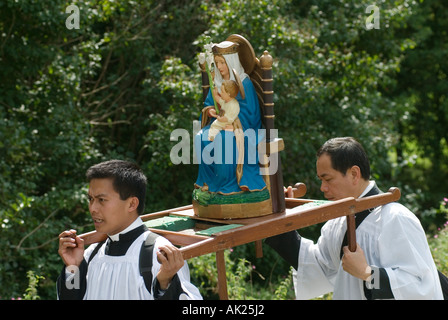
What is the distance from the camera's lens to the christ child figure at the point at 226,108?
10.8ft

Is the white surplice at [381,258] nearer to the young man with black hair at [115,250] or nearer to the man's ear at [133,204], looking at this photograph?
the young man with black hair at [115,250]

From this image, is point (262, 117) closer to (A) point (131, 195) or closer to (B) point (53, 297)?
(A) point (131, 195)

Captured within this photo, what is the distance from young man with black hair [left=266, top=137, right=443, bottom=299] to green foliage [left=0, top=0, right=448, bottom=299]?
7.73 ft

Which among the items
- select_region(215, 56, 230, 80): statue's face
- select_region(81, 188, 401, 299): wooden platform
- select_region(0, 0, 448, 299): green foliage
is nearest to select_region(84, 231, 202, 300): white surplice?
select_region(81, 188, 401, 299): wooden platform

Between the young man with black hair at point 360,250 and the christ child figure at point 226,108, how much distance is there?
57 cm

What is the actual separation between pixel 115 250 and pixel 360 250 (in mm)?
1255

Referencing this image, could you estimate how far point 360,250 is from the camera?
10.9ft

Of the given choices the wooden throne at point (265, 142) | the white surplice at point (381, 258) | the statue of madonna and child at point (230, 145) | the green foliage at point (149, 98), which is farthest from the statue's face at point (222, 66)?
the green foliage at point (149, 98)

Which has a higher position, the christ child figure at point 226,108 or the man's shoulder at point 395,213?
the christ child figure at point 226,108

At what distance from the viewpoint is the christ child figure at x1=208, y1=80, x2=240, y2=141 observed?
3285mm

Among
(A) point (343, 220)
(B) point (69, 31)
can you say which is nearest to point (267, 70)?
(A) point (343, 220)

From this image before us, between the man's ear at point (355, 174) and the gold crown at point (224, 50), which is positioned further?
the man's ear at point (355, 174)

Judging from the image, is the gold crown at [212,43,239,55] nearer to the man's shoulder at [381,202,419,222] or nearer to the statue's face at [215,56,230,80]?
the statue's face at [215,56,230,80]

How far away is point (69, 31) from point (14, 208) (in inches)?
85.7
